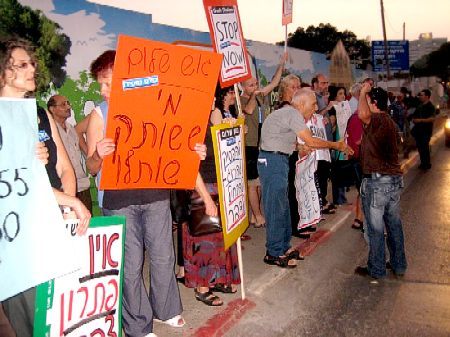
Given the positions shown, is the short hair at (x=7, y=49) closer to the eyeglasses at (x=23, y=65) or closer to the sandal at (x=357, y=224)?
the eyeglasses at (x=23, y=65)

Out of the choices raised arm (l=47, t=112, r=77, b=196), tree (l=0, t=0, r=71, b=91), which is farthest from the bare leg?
raised arm (l=47, t=112, r=77, b=196)

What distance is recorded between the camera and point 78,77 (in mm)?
6379

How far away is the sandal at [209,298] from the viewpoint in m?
4.35

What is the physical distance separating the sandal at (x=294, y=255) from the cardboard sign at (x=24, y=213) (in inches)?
135

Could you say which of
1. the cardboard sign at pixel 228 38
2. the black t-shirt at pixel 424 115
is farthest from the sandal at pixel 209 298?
the black t-shirt at pixel 424 115

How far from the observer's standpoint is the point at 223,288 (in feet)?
15.3

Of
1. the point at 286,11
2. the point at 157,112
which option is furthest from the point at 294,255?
the point at 286,11

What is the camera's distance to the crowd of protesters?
9.23 ft

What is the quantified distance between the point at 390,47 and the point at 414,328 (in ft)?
130

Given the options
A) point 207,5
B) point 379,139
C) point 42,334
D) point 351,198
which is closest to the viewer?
point 42,334

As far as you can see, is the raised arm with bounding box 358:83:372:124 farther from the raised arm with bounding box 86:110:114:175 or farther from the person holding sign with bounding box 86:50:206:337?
the raised arm with bounding box 86:110:114:175

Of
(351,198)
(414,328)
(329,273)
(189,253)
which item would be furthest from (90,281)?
(351,198)

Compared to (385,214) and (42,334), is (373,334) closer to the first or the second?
(385,214)

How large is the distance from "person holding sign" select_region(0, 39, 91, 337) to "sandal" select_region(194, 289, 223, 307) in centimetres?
194
